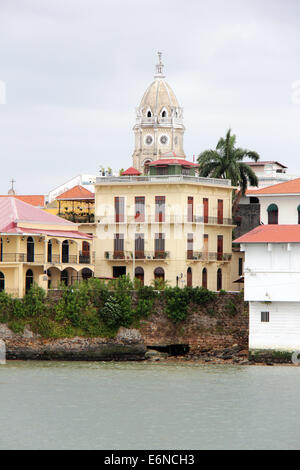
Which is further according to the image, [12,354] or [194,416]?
[12,354]

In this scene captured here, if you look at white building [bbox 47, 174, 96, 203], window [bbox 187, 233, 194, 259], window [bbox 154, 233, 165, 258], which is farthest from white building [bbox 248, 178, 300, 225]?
white building [bbox 47, 174, 96, 203]

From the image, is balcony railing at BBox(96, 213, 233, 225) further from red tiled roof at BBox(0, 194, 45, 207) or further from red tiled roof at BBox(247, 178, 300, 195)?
red tiled roof at BBox(0, 194, 45, 207)

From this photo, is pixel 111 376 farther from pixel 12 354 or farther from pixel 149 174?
pixel 149 174

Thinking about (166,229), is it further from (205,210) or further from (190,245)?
(205,210)

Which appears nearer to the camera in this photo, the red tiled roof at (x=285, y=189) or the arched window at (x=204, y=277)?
the red tiled roof at (x=285, y=189)

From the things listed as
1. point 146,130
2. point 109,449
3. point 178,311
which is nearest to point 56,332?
point 178,311

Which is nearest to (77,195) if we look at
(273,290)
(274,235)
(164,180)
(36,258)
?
(164,180)

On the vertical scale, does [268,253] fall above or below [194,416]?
above

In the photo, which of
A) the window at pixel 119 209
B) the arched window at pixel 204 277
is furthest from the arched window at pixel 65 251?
the arched window at pixel 204 277

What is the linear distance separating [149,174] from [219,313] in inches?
577

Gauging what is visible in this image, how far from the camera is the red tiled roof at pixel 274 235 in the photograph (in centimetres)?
6412

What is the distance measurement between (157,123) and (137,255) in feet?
210

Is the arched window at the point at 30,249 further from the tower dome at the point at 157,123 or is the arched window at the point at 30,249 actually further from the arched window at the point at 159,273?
the tower dome at the point at 157,123

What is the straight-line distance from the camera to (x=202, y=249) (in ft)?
252
